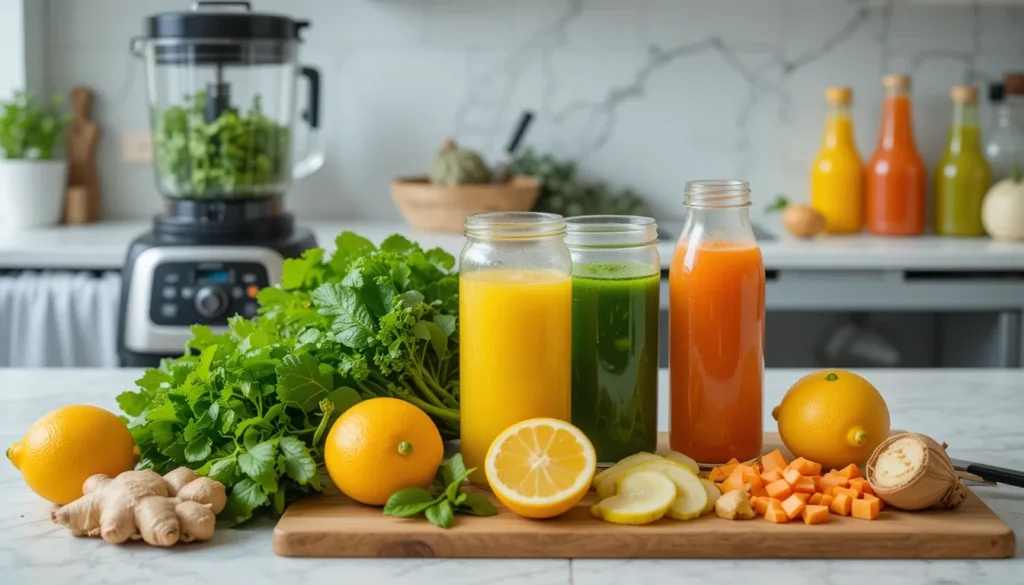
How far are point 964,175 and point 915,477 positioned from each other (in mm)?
2225

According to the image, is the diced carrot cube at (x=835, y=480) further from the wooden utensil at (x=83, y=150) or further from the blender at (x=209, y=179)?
the wooden utensil at (x=83, y=150)

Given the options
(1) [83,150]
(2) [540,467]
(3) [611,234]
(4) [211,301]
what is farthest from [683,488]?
(1) [83,150]

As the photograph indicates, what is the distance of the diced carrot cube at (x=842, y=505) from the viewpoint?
107cm

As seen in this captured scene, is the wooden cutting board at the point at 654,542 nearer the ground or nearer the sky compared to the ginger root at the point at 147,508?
nearer the ground

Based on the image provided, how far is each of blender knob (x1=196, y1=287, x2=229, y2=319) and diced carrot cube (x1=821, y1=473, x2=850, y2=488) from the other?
1.65m

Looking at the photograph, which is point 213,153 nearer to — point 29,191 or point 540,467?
A: point 29,191

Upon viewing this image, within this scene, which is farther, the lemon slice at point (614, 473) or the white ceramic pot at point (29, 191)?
the white ceramic pot at point (29, 191)

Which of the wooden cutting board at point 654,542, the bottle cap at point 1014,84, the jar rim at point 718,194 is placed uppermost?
the bottle cap at point 1014,84

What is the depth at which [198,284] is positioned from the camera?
249 centimetres

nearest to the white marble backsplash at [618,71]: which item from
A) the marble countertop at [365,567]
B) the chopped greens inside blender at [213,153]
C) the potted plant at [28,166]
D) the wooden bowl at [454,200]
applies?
the potted plant at [28,166]

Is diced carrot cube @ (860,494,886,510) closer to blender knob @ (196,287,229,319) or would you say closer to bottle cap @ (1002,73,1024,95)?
blender knob @ (196,287,229,319)

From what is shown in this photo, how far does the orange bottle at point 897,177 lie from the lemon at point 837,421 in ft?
6.56

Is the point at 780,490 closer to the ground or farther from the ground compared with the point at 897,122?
closer to the ground

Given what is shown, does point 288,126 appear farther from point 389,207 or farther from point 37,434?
point 37,434
